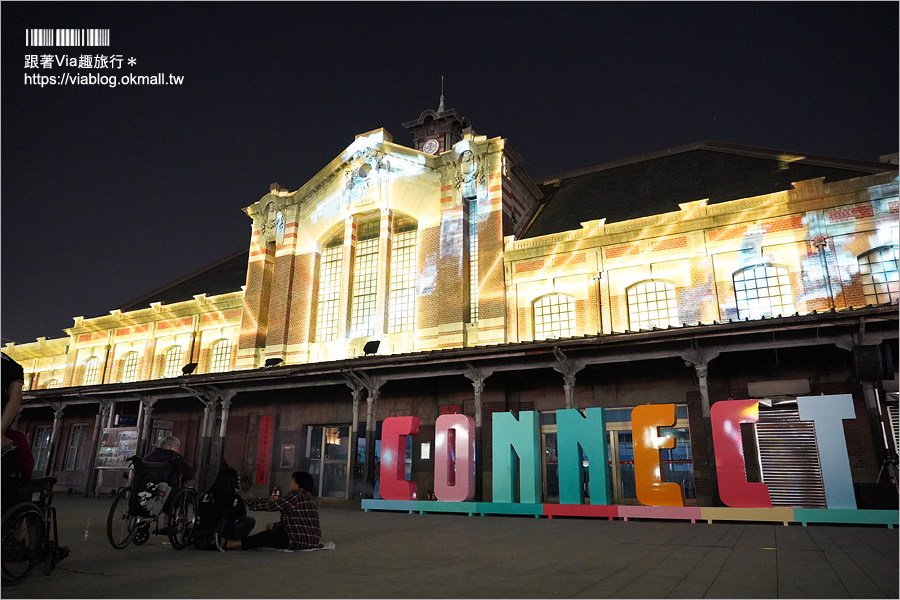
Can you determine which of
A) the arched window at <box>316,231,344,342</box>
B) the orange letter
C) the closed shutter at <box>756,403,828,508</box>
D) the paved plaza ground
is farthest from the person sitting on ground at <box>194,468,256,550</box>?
the arched window at <box>316,231,344,342</box>

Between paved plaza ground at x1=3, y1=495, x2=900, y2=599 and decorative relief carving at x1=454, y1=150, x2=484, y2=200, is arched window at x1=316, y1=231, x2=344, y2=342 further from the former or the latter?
paved plaza ground at x1=3, y1=495, x2=900, y2=599

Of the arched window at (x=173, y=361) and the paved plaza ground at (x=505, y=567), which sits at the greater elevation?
the arched window at (x=173, y=361)

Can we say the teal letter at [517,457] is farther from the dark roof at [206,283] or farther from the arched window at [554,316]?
the dark roof at [206,283]

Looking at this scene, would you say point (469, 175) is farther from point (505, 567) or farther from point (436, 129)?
point (505, 567)

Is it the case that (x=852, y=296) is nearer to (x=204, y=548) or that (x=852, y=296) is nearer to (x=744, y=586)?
(x=744, y=586)

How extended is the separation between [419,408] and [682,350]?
28.3ft

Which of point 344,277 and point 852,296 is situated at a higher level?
point 344,277

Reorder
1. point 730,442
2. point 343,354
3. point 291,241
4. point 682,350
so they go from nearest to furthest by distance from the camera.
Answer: point 730,442 < point 682,350 < point 343,354 < point 291,241

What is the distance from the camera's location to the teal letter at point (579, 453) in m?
12.5

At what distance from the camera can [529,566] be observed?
5883mm

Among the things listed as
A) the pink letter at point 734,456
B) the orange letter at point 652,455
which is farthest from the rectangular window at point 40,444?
the pink letter at point 734,456

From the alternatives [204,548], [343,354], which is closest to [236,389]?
[343,354]

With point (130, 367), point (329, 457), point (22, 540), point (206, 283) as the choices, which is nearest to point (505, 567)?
point (22, 540)

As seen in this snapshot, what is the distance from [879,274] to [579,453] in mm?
9077
